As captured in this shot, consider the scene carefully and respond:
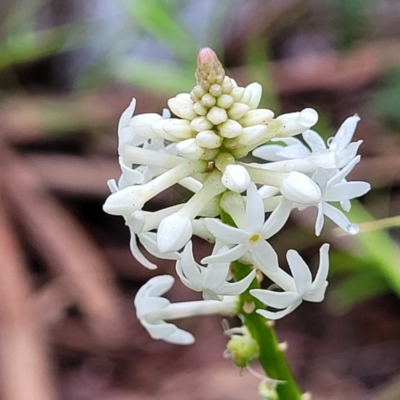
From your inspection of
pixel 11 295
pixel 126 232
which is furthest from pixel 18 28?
pixel 11 295

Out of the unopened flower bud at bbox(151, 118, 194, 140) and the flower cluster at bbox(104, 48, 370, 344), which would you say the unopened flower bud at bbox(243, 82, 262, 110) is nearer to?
the flower cluster at bbox(104, 48, 370, 344)

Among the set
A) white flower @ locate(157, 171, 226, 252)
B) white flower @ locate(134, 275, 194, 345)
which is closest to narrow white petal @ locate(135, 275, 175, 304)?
white flower @ locate(134, 275, 194, 345)

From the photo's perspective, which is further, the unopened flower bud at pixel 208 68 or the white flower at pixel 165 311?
the white flower at pixel 165 311

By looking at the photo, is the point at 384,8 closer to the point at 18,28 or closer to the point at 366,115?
the point at 366,115

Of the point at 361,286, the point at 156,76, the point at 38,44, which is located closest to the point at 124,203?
the point at 361,286

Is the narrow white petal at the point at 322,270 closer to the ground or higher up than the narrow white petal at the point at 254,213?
closer to the ground

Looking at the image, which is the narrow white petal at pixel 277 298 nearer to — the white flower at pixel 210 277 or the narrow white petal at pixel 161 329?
the white flower at pixel 210 277

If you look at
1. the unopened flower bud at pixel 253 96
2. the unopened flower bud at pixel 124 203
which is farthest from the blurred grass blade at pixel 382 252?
the unopened flower bud at pixel 124 203
